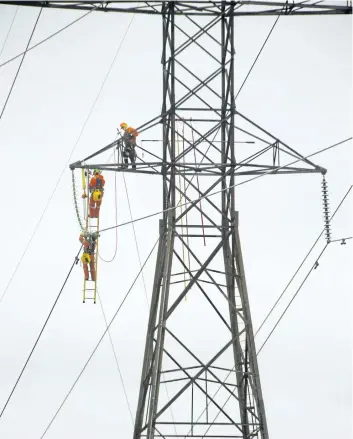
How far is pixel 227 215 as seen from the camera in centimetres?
2797

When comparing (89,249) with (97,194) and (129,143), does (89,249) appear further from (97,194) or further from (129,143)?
(129,143)

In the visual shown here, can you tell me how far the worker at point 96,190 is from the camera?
27.7 m

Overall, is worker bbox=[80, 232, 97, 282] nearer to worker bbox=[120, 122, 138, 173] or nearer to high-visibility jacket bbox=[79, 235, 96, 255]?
high-visibility jacket bbox=[79, 235, 96, 255]

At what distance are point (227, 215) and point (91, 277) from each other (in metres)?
3.22

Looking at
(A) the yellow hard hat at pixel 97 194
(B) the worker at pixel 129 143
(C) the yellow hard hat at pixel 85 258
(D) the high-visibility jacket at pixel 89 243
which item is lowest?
(C) the yellow hard hat at pixel 85 258

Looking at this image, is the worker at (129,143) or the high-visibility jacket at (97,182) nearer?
the worker at (129,143)

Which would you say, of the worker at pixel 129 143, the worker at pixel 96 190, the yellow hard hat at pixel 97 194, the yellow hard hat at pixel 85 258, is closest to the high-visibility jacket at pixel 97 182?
the worker at pixel 96 190

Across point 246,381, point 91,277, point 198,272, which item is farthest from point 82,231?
point 246,381

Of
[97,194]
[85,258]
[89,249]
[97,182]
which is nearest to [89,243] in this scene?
[89,249]

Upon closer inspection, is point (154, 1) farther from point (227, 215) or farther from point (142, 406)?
point (142, 406)

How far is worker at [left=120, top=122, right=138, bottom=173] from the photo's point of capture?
1072 inches

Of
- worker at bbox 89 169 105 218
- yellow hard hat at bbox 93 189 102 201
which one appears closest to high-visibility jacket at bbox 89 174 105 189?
worker at bbox 89 169 105 218

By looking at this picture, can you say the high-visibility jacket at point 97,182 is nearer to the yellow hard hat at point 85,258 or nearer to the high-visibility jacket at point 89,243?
the high-visibility jacket at point 89,243

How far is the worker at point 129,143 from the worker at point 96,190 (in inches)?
30.4
